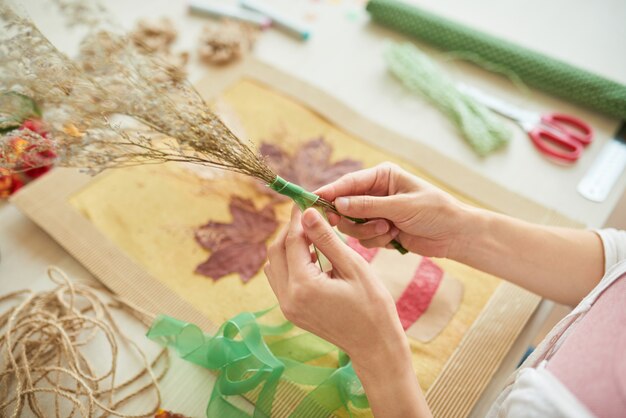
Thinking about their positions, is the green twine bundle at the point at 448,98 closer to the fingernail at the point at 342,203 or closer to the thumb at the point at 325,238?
the fingernail at the point at 342,203

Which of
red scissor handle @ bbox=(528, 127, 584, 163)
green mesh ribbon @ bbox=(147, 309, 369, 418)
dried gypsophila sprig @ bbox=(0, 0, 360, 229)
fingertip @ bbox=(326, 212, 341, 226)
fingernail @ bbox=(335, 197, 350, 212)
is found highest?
dried gypsophila sprig @ bbox=(0, 0, 360, 229)

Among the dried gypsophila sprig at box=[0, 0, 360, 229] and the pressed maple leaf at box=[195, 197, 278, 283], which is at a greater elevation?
the dried gypsophila sprig at box=[0, 0, 360, 229]

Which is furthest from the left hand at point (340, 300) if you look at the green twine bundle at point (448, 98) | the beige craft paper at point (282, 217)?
the green twine bundle at point (448, 98)

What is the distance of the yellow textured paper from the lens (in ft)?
3.08

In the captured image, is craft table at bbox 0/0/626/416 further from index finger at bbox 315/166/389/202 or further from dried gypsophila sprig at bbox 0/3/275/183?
dried gypsophila sprig at bbox 0/3/275/183

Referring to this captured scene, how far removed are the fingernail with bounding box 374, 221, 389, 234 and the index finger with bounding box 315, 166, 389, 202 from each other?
2.4 inches

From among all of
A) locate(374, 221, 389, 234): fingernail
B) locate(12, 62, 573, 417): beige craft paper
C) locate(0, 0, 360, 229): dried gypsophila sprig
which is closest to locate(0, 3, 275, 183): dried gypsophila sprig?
locate(0, 0, 360, 229): dried gypsophila sprig

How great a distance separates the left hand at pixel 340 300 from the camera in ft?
2.13

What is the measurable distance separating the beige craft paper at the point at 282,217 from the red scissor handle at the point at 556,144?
0.16 metres

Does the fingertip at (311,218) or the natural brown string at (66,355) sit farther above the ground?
the fingertip at (311,218)

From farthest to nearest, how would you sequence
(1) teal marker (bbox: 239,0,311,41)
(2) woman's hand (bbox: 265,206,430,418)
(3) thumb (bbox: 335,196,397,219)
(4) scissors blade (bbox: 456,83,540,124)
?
(1) teal marker (bbox: 239,0,311,41)
(4) scissors blade (bbox: 456,83,540,124)
(3) thumb (bbox: 335,196,397,219)
(2) woman's hand (bbox: 265,206,430,418)

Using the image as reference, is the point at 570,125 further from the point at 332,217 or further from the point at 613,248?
the point at 332,217

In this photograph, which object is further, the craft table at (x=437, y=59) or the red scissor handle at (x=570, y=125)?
the red scissor handle at (x=570, y=125)

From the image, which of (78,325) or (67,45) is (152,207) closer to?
(78,325)
